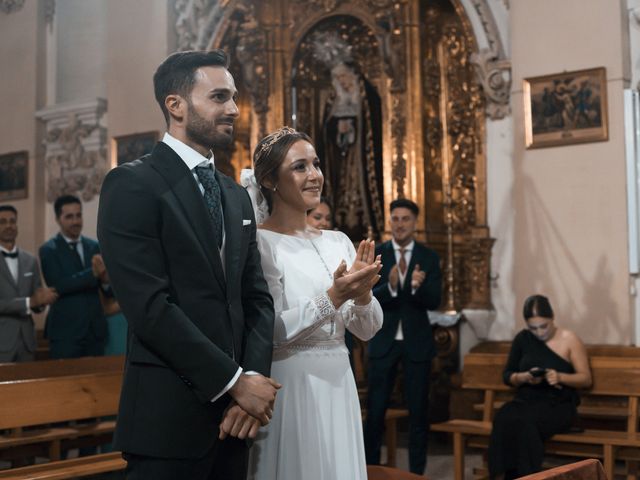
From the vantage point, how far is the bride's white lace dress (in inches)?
115

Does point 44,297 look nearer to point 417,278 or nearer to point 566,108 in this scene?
point 417,278

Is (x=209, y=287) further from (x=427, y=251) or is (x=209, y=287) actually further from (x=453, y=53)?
(x=453, y=53)

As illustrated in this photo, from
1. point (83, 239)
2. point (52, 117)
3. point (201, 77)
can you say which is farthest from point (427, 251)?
point (52, 117)

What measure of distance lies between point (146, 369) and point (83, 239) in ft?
16.4

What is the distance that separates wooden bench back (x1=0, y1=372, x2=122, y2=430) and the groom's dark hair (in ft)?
8.55

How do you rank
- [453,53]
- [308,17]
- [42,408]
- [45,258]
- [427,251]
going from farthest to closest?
[308,17]
[453,53]
[45,258]
[427,251]
[42,408]

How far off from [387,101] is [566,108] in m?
2.12

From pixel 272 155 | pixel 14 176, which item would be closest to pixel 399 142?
pixel 14 176

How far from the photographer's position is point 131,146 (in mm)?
A: 10258

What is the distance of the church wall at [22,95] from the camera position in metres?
11.6

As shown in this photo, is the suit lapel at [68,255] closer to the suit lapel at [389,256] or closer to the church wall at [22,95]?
the suit lapel at [389,256]

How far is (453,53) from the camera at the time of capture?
350 inches

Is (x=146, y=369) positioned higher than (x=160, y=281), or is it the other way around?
(x=160, y=281)

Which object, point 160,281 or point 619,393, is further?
point 619,393
